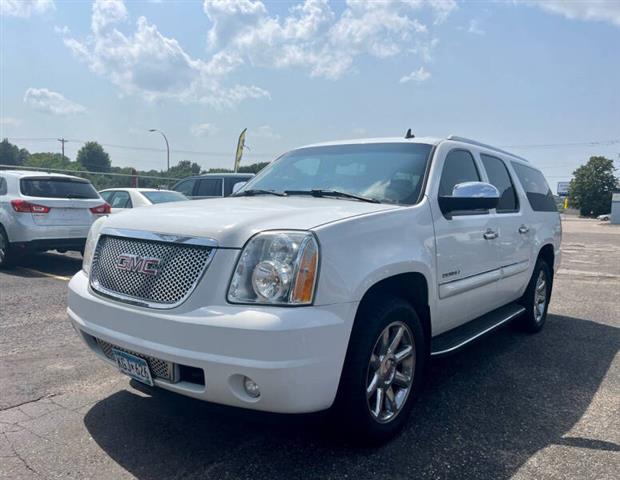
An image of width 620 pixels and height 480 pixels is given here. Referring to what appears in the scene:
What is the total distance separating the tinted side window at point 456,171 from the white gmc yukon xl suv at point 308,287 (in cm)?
2

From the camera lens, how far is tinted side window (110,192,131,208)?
11227 millimetres

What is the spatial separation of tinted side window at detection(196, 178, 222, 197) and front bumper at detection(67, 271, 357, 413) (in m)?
11.2

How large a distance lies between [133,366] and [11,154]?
88.1 m

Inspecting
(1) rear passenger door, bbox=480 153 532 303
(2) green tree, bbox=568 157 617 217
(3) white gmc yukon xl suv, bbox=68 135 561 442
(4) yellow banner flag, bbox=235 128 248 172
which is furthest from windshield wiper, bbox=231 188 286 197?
(2) green tree, bbox=568 157 617 217

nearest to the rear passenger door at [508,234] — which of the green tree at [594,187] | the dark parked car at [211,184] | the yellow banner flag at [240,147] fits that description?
the dark parked car at [211,184]

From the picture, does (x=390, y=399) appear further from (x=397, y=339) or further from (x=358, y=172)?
(x=358, y=172)

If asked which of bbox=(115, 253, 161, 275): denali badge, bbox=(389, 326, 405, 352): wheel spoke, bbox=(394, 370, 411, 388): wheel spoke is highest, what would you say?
bbox=(115, 253, 161, 275): denali badge

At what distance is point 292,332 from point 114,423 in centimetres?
155

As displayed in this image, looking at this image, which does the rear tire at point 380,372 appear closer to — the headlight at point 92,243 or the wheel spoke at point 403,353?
the wheel spoke at point 403,353

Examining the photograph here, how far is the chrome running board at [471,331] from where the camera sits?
3557 mm

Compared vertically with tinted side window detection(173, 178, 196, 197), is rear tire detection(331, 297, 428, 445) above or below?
below

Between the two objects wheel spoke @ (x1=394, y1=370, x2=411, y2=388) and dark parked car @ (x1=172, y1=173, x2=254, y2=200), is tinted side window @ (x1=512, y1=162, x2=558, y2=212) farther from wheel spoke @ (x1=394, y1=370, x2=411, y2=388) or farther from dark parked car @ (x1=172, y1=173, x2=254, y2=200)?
dark parked car @ (x1=172, y1=173, x2=254, y2=200)

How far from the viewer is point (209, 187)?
13922 mm

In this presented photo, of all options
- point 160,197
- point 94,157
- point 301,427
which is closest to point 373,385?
Result: point 301,427
